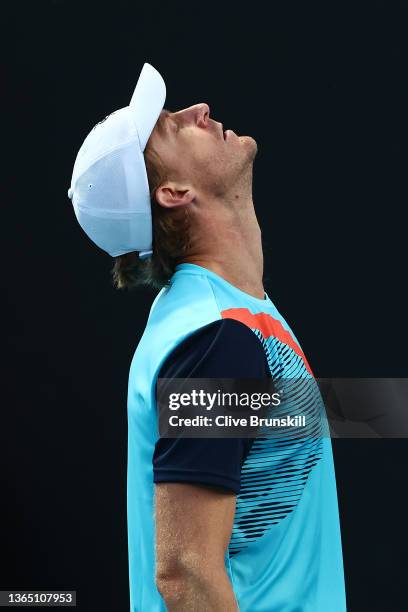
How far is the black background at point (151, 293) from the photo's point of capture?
2770 millimetres

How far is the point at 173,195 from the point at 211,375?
0.38 metres

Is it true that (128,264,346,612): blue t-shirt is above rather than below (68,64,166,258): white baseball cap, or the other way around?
below

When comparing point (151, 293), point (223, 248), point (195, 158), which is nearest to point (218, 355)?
point (223, 248)

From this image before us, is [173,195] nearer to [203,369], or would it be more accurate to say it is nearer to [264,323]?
[264,323]

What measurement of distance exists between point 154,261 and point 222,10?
52.2 inches

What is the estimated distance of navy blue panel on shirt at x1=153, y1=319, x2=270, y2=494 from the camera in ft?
4.41

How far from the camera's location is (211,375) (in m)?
1.37

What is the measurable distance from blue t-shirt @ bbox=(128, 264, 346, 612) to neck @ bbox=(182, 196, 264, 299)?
4 centimetres

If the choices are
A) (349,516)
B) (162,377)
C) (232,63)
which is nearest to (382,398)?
(349,516)

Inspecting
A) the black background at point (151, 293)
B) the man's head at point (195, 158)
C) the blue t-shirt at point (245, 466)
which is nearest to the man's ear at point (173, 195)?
the man's head at point (195, 158)

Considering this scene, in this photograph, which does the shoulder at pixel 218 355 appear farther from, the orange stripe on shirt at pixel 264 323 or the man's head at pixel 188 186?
the man's head at pixel 188 186

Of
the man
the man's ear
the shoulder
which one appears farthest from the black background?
the shoulder

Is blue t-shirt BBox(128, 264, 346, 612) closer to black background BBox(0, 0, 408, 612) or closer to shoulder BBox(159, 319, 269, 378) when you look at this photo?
shoulder BBox(159, 319, 269, 378)

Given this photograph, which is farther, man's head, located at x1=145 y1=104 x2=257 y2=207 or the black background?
the black background
